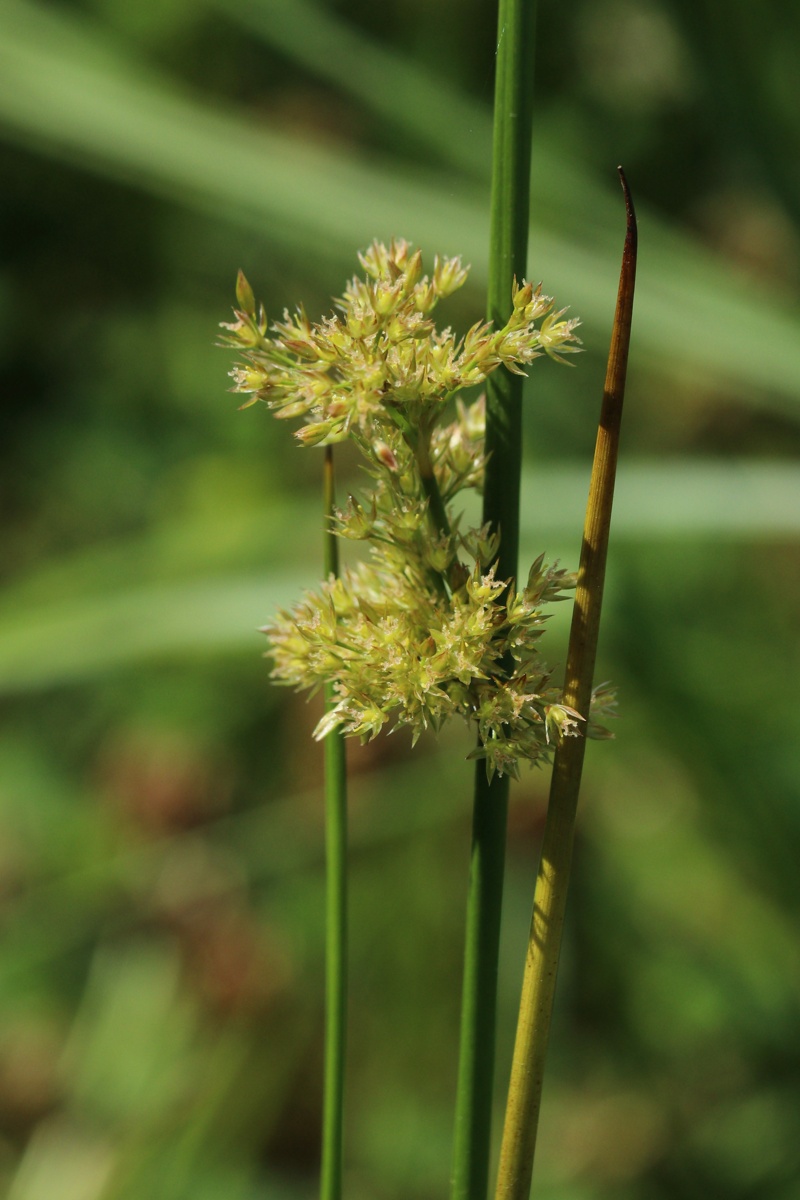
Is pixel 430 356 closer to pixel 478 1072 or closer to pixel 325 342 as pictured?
pixel 325 342

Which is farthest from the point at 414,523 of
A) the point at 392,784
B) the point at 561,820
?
the point at 392,784

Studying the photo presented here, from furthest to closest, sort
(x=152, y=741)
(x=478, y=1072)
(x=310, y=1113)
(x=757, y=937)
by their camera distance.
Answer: (x=152, y=741) < (x=310, y=1113) < (x=757, y=937) < (x=478, y=1072)

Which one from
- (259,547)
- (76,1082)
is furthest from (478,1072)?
(76,1082)

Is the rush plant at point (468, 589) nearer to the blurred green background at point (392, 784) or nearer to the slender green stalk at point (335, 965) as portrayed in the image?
the slender green stalk at point (335, 965)

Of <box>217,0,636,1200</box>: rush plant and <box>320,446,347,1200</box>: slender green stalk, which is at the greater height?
<box>217,0,636,1200</box>: rush plant

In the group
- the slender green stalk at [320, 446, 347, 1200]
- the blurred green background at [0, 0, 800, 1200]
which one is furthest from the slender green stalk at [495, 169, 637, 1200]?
the blurred green background at [0, 0, 800, 1200]

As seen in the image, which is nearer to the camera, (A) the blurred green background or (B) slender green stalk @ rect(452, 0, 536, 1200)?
(B) slender green stalk @ rect(452, 0, 536, 1200)

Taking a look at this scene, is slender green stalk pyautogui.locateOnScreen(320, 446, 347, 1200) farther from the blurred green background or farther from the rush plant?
the blurred green background

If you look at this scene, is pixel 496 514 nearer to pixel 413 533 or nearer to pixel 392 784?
pixel 413 533
